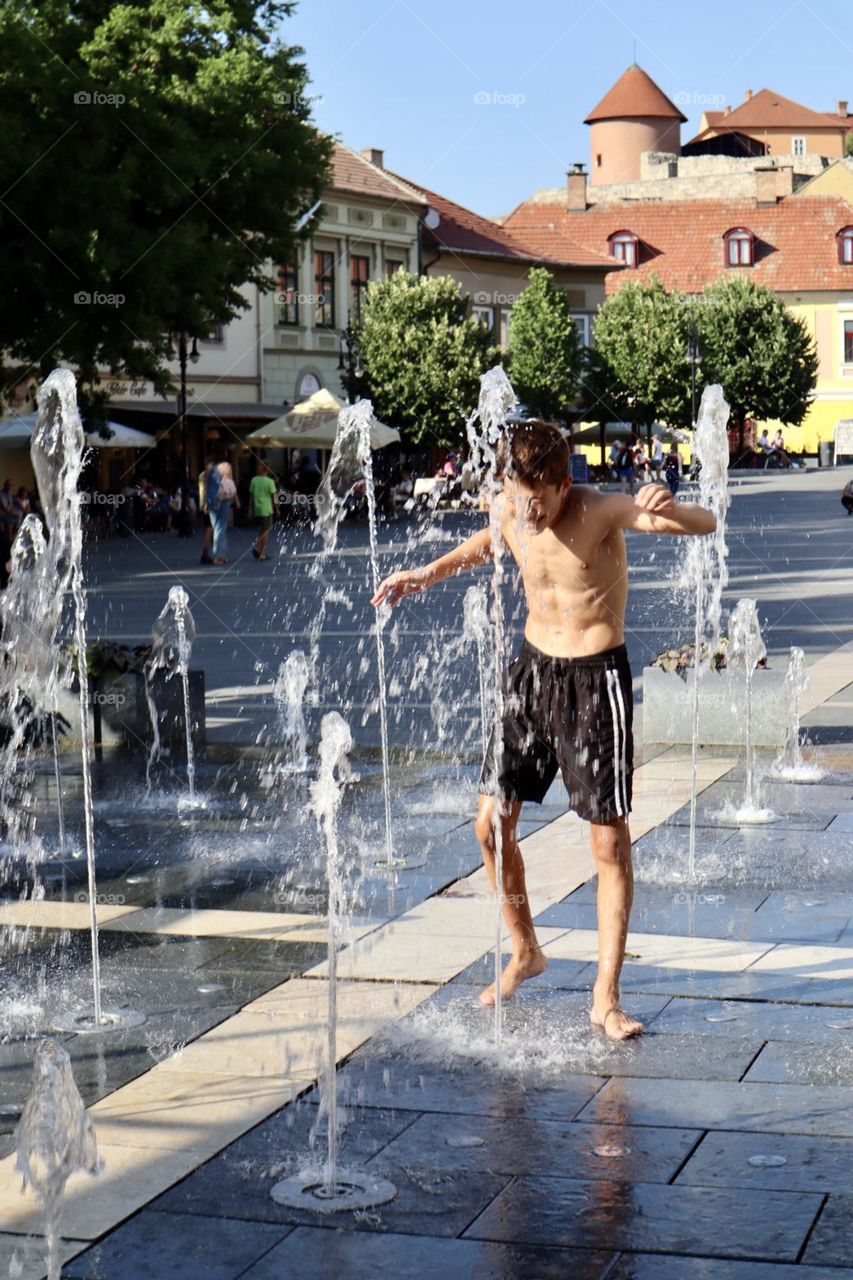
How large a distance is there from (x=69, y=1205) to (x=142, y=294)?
22.6m

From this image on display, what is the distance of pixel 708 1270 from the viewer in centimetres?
344

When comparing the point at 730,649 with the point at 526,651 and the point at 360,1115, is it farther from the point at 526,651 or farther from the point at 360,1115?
the point at 360,1115

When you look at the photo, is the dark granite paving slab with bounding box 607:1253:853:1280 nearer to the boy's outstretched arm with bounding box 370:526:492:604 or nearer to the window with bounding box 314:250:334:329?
the boy's outstretched arm with bounding box 370:526:492:604

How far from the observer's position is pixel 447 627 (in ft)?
55.5

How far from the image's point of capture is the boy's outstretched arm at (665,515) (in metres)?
4.86

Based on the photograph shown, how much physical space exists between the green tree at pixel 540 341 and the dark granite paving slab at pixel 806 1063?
49656 mm

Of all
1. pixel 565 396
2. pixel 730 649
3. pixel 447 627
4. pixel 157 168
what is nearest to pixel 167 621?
pixel 447 627

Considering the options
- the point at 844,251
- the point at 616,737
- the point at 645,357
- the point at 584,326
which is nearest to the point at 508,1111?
the point at 616,737

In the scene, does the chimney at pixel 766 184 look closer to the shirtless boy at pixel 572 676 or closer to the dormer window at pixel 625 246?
the dormer window at pixel 625 246

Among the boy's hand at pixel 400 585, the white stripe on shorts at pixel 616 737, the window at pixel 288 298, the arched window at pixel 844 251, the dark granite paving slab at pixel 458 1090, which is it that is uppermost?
the arched window at pixel 844 251

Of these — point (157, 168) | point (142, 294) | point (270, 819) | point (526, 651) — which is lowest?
point (270, 819)

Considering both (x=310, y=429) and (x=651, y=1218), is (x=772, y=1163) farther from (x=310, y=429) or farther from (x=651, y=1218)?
(x=310, y=429)

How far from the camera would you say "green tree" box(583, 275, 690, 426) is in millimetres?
60625

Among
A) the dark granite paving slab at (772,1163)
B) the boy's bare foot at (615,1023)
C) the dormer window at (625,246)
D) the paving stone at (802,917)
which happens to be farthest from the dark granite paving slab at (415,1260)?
the dormer window at (625,246)
